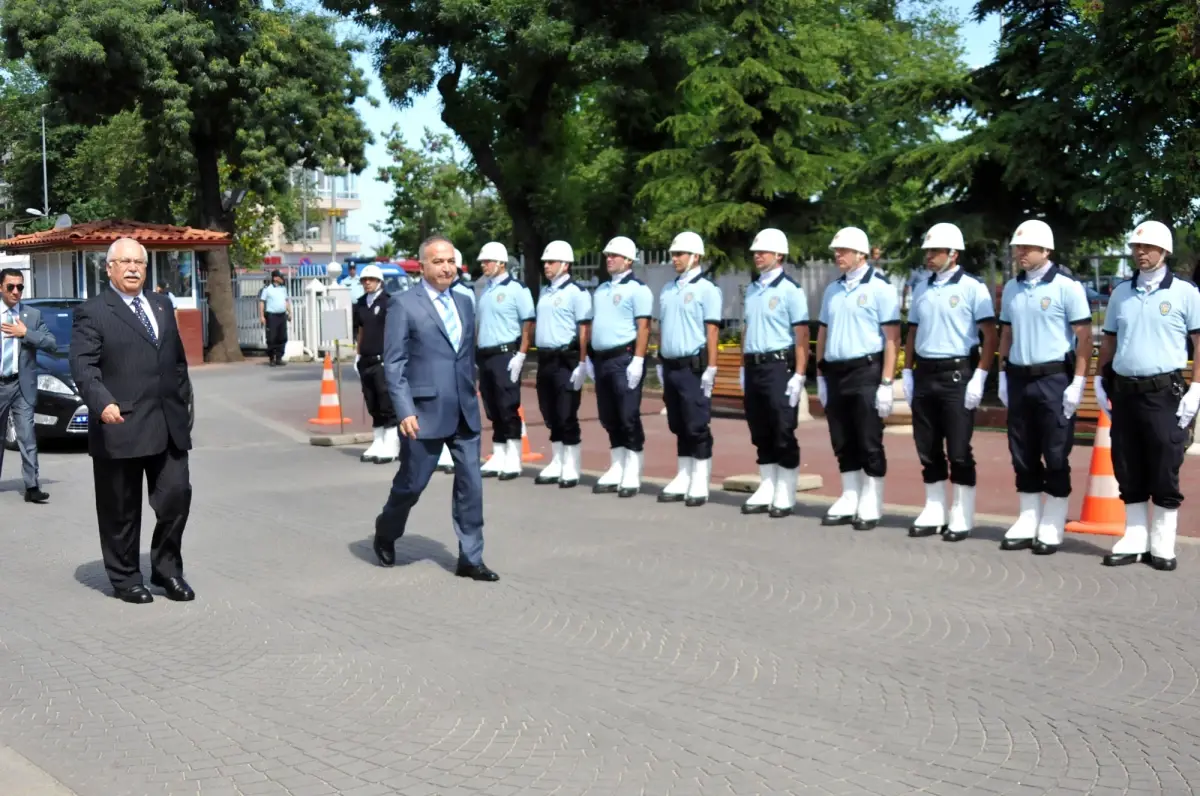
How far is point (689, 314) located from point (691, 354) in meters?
0.32

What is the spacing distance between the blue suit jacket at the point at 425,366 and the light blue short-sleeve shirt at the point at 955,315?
10.4 ft

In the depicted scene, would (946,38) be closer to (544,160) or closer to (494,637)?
(544,160)

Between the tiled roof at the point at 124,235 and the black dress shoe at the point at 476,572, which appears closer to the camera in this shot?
the black dress shoe at the point at 476,572

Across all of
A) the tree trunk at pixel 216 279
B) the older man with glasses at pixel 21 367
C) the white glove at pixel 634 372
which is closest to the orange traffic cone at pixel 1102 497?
the white glove at pixel 634 372

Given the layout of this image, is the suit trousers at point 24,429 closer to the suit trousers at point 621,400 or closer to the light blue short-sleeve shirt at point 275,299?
the suit trousers at point 621,400

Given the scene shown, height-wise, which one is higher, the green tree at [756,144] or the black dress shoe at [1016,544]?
the green tree at [756,144]

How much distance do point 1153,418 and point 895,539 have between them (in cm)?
200

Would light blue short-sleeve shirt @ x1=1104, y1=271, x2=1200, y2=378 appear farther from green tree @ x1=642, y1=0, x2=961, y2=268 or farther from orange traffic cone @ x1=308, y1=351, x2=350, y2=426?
green tree @ x1=642, y1=0, x2=961, y2=268

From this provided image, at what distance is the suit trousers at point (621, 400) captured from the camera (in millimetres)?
12398

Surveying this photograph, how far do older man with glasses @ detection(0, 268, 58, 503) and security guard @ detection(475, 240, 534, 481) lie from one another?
3.67 m

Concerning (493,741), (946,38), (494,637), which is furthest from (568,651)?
(946,38)

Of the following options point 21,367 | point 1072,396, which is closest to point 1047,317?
point 1072,396

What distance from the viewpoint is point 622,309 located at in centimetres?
1235

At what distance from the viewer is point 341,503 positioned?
1216 cm
